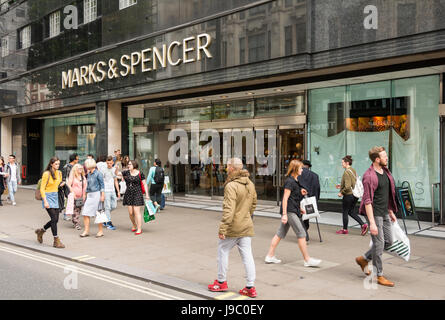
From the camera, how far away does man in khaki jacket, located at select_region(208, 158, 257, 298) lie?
18.2 feet

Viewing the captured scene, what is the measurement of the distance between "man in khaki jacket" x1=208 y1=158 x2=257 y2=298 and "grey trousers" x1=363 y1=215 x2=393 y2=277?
171cm

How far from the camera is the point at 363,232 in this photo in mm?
9719

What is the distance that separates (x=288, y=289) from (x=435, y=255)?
136 inches

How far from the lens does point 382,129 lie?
494 inches

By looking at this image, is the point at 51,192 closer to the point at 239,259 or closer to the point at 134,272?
the point at 134,272

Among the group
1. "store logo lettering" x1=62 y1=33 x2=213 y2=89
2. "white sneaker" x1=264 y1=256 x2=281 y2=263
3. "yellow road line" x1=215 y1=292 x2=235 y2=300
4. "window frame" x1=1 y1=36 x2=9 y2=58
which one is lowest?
"yellow road line" x1=215 y1=292 x2=235 y2=300

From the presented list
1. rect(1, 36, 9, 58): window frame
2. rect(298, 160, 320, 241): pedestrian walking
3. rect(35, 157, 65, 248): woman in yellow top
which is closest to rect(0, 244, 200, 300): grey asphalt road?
rect(35, 157, 65, 248): woman in yellow top

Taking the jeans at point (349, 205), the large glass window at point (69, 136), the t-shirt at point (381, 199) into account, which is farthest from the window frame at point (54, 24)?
the t-shirt at point (381, 199)

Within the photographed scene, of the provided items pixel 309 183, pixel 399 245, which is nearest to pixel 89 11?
pixel 309 183

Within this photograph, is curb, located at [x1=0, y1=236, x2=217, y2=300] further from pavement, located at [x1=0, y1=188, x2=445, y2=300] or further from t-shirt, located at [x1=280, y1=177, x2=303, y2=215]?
t-shirt, located at [x1=280, y1=177, x2=303, y2=215]

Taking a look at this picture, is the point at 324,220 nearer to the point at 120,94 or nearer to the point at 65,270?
the point at 65,270

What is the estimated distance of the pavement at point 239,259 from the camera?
5887 mm

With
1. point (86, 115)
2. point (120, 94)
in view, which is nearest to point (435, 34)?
point (120, 94)

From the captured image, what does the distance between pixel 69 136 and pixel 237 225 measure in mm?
20700
